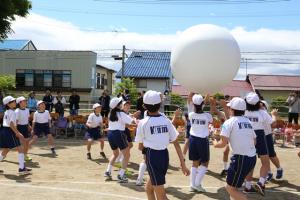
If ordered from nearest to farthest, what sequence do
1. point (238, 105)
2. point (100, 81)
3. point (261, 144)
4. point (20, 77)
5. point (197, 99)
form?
point (238, 105), point (197, 99), point (261, 144), point (20, 77), point (100, 81)

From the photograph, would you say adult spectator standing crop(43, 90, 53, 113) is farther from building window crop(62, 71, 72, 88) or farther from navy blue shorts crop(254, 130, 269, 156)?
building window crop(62, 71, 72, 88)

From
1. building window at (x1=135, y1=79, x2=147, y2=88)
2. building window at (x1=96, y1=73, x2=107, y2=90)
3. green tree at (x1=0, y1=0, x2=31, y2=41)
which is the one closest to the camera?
green tree at (x1=0, y1=0, x2=31, y2=41)

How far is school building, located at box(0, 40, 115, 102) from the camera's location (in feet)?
128

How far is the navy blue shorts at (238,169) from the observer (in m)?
5.90

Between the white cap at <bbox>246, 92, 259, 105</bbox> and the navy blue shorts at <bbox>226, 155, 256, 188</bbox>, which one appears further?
the white cap at <bbox>246, 92, 259, 105</bbox>

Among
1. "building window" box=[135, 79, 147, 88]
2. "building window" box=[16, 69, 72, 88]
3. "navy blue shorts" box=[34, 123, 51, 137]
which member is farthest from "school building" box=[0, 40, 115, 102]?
"navy blue shorts" box=[34, 123, 51, 137]

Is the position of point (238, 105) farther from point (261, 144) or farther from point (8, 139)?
point (8, 139)

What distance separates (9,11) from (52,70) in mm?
20831

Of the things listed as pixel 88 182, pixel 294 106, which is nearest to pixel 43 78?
pixel 294 106

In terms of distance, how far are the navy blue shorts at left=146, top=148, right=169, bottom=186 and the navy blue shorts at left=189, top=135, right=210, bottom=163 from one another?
2.20 metres

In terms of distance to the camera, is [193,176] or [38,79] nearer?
[193,176]

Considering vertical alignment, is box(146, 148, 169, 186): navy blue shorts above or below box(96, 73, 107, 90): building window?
below

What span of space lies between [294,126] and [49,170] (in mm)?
9823

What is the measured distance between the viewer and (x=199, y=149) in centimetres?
775
